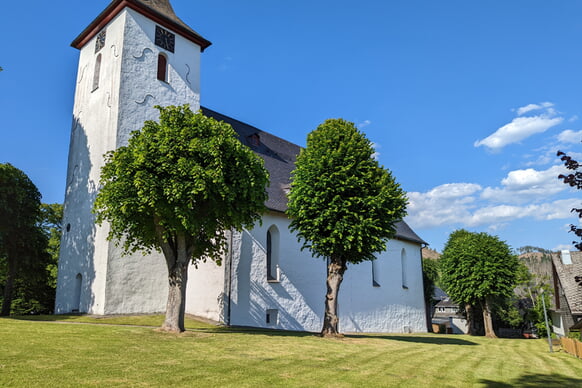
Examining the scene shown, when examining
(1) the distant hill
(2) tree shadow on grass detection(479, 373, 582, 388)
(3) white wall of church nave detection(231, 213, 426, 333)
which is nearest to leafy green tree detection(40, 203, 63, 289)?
(3) white wall of church nave detection(231, 213, 426, 333)

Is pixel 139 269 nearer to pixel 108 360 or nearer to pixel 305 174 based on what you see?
pixel 305 174

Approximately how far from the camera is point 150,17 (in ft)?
83.6

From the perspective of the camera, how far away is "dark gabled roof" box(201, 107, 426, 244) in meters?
26.5

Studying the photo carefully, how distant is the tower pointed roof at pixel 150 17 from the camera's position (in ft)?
81.1

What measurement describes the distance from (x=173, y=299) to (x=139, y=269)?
7275 millimetres

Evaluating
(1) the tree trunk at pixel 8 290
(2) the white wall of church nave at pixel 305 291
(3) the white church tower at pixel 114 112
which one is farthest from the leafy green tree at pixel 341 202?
(1) the tree trunk at pixel 8 290

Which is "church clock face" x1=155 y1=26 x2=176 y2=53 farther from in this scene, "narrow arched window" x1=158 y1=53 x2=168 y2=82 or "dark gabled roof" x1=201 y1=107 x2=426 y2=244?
"dark gabled roof" x1=201 y1=107 x2=426 y2=244

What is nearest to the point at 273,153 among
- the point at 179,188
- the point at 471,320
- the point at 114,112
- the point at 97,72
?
the point at 114,112

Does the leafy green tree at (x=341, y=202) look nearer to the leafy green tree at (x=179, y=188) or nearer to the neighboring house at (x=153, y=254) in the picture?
the leafy green tree at (x=179, y=188)

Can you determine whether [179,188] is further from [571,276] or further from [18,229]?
[571,276]

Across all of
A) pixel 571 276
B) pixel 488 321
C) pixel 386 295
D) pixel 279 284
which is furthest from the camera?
pixel 488 321

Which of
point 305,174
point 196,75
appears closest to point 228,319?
point 305,174

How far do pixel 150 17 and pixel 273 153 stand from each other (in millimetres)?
11912

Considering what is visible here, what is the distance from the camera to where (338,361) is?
12.3 metres
